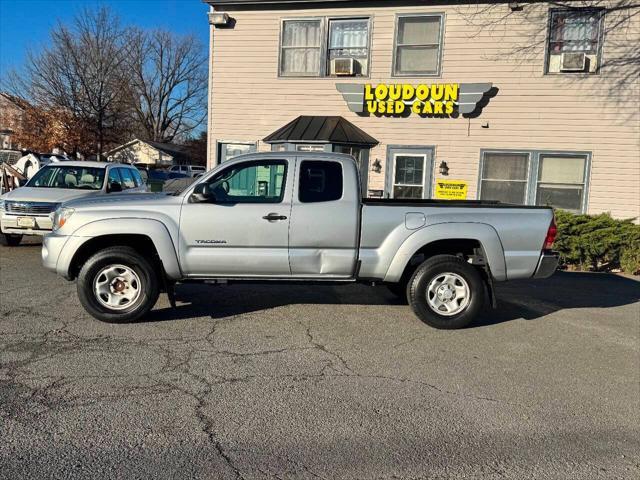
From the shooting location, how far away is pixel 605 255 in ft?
32.9

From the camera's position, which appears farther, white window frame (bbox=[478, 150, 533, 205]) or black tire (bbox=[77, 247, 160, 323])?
white window frame (bbox=[478, 150, 533, 205])

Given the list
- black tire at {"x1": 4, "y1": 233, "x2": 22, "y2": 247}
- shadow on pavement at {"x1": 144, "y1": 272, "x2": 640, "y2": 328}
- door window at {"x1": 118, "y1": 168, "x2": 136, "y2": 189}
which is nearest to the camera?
shadow on pavement at {"x1": 144, "y1": 272, "x2": 640, "y2": 328}

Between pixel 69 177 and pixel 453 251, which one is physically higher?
pixel 69 177

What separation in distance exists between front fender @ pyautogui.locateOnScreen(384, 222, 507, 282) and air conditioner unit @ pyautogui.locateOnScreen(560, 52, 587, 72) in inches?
315

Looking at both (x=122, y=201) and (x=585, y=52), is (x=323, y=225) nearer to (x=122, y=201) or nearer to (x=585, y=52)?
(x=122, y=201)

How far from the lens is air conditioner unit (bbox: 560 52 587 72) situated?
11.5 m

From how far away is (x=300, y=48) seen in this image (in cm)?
1292

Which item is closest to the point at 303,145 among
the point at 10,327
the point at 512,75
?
the point at 512,75

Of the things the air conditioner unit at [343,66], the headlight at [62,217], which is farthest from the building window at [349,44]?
the headlight at [62,217]

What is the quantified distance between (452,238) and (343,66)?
26.3 feet

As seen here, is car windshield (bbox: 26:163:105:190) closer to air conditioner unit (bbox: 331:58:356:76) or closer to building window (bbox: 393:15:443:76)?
air conditioner unit (bbox: 331:58:356:76)

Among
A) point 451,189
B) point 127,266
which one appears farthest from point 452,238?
point 451,189

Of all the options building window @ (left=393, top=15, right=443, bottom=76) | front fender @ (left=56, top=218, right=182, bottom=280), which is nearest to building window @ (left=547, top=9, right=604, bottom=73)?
building window @ (left=393, top=15, right=443, bottom=76)

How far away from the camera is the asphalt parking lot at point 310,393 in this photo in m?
3.00
